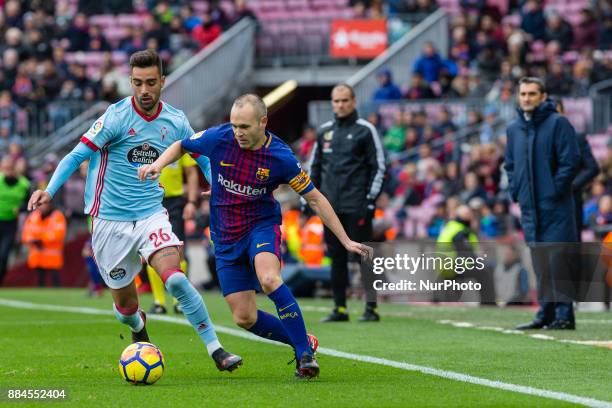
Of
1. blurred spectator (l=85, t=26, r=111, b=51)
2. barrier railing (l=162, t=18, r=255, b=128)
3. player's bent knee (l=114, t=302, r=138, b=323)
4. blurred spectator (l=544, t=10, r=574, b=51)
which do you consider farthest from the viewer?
blurred spectator (l=85, t=26, r=111, b=51)

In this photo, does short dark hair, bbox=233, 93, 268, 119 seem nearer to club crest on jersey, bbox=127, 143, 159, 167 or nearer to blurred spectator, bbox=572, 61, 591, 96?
club crest on jersey, bbox=127, 143, 159, 167

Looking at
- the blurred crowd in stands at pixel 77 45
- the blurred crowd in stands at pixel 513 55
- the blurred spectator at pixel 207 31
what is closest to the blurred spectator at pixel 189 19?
the blurred crowd in stands at pixel 77 45

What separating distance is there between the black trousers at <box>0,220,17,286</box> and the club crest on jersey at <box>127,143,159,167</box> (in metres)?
13.7

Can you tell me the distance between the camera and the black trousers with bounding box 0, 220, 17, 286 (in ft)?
73.5

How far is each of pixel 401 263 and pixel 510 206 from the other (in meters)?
6.15

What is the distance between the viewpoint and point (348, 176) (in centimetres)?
1331

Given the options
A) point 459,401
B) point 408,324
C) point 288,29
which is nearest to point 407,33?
point 288,29

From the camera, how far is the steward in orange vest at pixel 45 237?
891 inches

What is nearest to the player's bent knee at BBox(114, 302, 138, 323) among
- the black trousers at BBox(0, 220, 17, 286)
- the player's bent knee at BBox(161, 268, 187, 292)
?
the player's bent knee at BBox(161, 268, 187, 292)

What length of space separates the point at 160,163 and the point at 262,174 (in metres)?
0.67

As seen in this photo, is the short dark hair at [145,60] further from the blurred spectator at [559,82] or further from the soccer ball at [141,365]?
the blurred spectator at [559,82]

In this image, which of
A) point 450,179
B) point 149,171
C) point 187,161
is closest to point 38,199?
point 149,171

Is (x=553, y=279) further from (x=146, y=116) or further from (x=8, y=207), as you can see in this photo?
(x=8, y=207)

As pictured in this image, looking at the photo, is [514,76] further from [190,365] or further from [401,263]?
[190,365]
